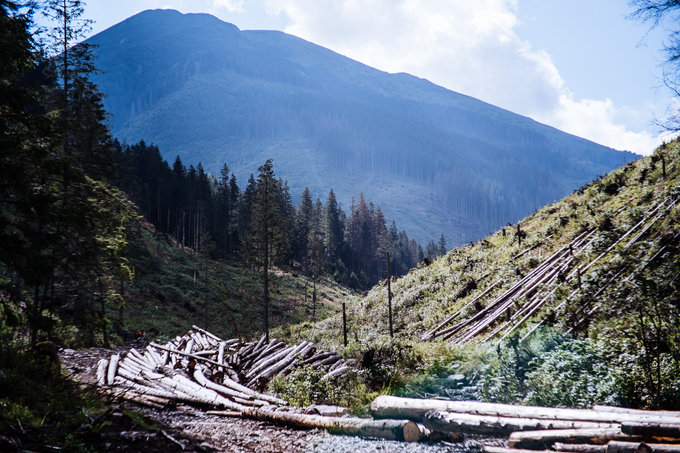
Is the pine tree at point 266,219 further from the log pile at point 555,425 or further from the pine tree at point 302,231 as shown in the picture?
the pine tree at point 302,231

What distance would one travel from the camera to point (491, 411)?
223 inches

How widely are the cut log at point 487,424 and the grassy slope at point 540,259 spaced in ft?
17.2

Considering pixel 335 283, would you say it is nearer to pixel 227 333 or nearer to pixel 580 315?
pixel 227 333

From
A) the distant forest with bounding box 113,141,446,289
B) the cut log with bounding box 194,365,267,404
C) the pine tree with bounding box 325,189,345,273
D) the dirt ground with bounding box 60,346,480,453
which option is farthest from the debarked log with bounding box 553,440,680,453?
the pine tree with bounding box 325,189,345,273

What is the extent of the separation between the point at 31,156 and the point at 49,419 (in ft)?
19.0

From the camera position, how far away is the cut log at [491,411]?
15.3 ft

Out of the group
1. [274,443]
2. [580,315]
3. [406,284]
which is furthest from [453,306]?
[274,443]

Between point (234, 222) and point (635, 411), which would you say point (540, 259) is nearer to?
point (635, 411)

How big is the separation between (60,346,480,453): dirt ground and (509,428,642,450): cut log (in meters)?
0.71

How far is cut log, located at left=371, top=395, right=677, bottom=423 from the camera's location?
15.3 feet

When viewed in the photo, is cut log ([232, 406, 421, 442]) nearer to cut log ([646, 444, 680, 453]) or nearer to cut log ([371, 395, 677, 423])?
cut log ([371, 395, 677, 423])

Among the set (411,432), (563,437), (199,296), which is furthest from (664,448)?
(199,296)

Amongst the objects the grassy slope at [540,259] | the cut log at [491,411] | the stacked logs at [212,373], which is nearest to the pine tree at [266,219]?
the grassy slope at [540,259]

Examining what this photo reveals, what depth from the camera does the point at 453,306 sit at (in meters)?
17.5
